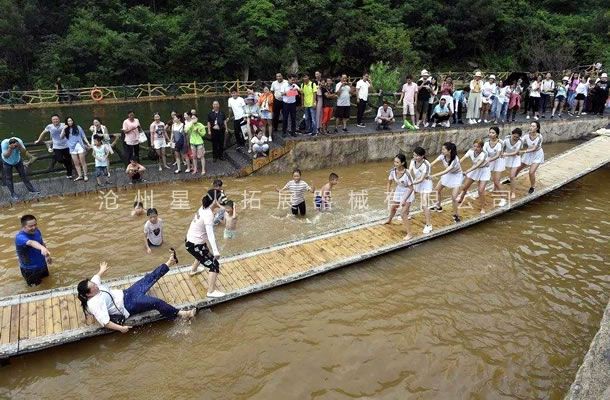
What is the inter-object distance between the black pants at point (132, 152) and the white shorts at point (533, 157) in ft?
30.0

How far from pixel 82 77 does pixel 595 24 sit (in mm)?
32854

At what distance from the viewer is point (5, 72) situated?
83.8 ft

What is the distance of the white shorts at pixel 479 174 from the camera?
888 centimetres

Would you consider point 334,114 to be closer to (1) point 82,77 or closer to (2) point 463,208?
(2) point 463,208

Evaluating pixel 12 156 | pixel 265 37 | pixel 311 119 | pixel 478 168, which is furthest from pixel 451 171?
pixel 265 37

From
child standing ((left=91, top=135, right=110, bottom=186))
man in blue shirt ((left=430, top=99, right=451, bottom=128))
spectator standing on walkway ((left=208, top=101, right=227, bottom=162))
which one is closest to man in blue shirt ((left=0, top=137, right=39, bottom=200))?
child standing ((left=91, top=135, right=110, bottom=186))

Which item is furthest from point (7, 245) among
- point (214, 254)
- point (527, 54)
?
point (527, 54)

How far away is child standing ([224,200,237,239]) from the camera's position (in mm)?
8117

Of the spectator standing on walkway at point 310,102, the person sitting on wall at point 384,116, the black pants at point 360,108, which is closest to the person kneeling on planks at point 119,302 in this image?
the spectator standing on walkway at point 310,102

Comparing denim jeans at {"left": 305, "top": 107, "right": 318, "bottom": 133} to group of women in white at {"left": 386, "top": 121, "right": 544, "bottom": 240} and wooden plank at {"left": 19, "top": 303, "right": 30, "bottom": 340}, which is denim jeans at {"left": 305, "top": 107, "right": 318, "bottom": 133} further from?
Result: wooden plank at {"left": 19, "top": 303, "right": 30, "bottom": 340}

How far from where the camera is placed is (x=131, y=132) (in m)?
11.2

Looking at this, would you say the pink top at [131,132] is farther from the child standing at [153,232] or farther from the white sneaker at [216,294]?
the white sneaker at [216,294]

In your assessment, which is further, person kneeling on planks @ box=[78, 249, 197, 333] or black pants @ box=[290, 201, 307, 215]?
black pants @ box=[290, 201, 307, 215]

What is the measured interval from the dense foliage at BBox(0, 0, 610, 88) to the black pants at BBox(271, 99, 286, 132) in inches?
545
